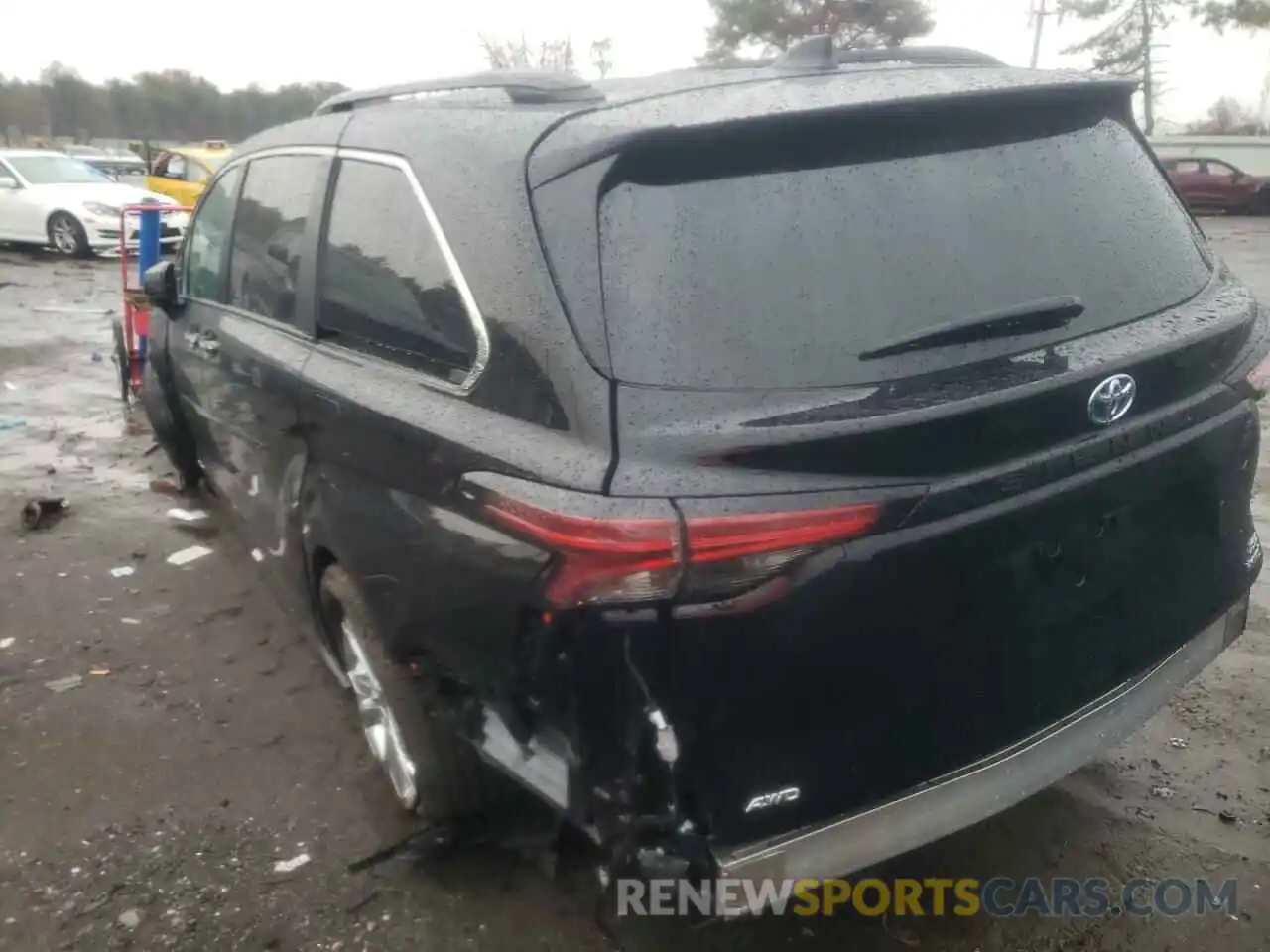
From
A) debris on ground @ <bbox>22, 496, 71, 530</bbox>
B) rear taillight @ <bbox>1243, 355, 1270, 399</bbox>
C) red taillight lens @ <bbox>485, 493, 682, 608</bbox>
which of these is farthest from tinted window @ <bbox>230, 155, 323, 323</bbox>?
rear taillight @ <bbox>1243, 355, 1270, 399</bbox>

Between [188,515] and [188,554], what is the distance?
0.62 metres

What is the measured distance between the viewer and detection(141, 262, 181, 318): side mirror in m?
4.68

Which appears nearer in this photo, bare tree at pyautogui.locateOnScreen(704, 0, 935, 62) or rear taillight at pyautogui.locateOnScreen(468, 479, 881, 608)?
rear taillight at pyautogui.locateOnScreen(468, 479, 881, 608)

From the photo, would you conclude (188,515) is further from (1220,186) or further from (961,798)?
(1220,186)

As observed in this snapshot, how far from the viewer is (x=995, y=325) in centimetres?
229

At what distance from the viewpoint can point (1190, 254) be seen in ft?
9.30

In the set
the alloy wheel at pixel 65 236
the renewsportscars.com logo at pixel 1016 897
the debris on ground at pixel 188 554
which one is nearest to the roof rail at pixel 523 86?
the renewsportscars.com logo at pixel 1016 897

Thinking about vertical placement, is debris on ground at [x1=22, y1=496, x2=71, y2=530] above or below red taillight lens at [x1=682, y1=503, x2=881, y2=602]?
below

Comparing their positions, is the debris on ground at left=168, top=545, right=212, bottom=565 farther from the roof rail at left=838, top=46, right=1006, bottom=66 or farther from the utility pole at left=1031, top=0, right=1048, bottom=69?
the utility pole at left=1031, top=0, right=1048, bottom=69

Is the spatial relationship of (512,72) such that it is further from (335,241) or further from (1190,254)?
(1190,254)

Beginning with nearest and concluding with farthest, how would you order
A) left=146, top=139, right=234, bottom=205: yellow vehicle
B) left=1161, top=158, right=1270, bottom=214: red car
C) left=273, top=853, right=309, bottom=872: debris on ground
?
left=273, top=853, right=309, bottom=872: debris on ground
left=146, top=139, right=234, bottom=205: yellow vehicle
left=1161, top=158, right=1270, bottom=214: red car

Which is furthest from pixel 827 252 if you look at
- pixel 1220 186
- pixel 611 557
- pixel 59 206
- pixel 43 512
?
pixel 1220 186

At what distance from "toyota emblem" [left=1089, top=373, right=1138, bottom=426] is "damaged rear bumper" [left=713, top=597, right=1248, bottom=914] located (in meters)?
0.68

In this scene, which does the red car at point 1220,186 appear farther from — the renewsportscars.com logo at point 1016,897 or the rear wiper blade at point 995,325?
the rear wiper blade at point 995,325
